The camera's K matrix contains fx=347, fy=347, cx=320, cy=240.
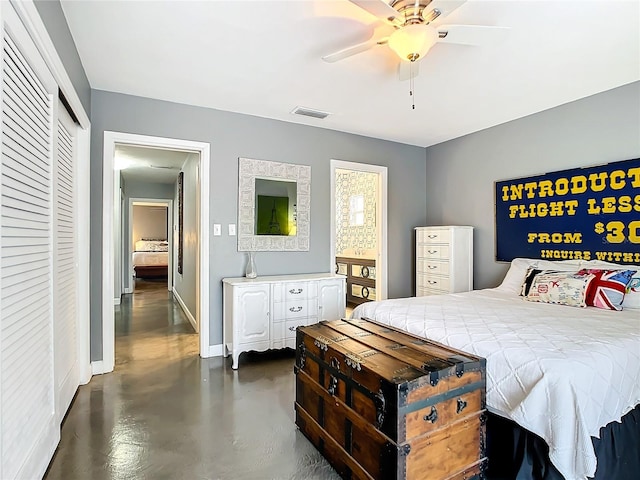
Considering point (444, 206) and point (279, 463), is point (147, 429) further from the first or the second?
point (444, 206)

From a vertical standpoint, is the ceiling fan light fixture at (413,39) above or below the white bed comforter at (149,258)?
above

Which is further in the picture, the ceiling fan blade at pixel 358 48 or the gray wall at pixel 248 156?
the gray wall at pixel 248 156

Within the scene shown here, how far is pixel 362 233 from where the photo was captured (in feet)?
19.3

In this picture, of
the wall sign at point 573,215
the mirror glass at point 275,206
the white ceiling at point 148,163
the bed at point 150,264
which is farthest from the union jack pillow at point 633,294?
the bed at point 150,264

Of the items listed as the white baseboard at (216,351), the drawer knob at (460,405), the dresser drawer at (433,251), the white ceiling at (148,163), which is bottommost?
the white baseboard at (216,351)

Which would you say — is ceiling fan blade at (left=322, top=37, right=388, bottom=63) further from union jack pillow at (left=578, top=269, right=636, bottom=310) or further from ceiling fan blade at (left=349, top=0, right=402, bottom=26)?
union jack pillow at (left=578, top=269, right=636, bottom=310)

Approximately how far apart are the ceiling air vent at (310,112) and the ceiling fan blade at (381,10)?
1.73m

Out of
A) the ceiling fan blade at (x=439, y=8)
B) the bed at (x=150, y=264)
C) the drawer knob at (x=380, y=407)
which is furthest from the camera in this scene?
the bed at (x=150, y=264)

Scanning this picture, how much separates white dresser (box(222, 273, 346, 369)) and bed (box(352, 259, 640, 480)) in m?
1.45

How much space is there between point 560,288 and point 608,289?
29 cm

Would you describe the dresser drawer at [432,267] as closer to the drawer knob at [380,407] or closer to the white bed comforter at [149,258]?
the drawer knob at [380,407]

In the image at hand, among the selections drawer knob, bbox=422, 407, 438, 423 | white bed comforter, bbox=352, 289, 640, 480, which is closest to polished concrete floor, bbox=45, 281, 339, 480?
drawer knob, bbox=422, 407, 438, 423

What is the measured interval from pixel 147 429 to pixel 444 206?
13.4ft

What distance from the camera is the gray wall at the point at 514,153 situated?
299 cm
